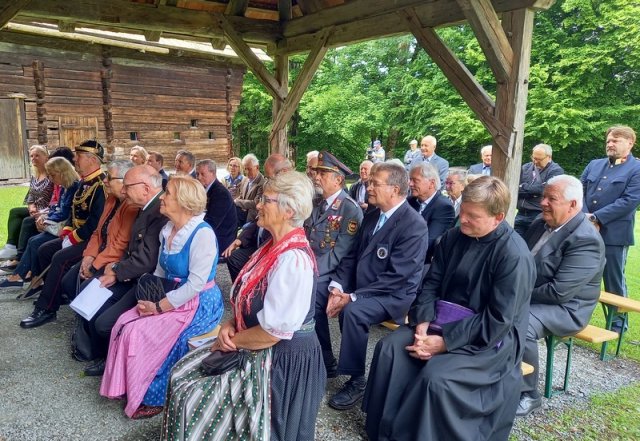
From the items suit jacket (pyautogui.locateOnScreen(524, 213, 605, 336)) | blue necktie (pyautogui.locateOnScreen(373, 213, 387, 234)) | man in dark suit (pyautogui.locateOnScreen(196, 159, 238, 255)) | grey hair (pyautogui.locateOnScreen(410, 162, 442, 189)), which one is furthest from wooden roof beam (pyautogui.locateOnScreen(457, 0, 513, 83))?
man in dark suit (pyautogui.locateOnScreen(196, 159, 238, 255))

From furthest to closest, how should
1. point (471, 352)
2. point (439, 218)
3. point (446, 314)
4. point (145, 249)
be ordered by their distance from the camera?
point (439, 218) → point (145, 249) → point (446, 314) → point (471, 352)

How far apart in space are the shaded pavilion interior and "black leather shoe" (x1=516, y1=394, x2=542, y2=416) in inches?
68.1

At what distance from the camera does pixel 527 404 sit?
3227 mm

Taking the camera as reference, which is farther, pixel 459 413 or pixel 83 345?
pixel 83 345

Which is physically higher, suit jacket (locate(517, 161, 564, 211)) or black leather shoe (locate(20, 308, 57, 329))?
suit jacket (locate(517, 161, 564, 211))

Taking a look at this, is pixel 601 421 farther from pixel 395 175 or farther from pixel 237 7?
pixel 237 7

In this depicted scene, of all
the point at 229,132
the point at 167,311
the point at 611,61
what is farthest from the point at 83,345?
the point at 611,61

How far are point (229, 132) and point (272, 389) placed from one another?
54.5 feet

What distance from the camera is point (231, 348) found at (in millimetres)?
2428

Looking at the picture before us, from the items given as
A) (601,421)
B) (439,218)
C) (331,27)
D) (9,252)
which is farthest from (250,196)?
(601,421)

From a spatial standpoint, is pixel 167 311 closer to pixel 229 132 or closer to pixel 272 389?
pixel 272 389

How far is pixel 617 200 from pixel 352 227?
2545mm

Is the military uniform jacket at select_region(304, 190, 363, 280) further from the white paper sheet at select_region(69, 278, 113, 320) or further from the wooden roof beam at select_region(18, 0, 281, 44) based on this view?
the wooden roof beam at select_region(18, 0, 281, 44)

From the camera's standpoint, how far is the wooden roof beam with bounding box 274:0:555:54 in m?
4.84
